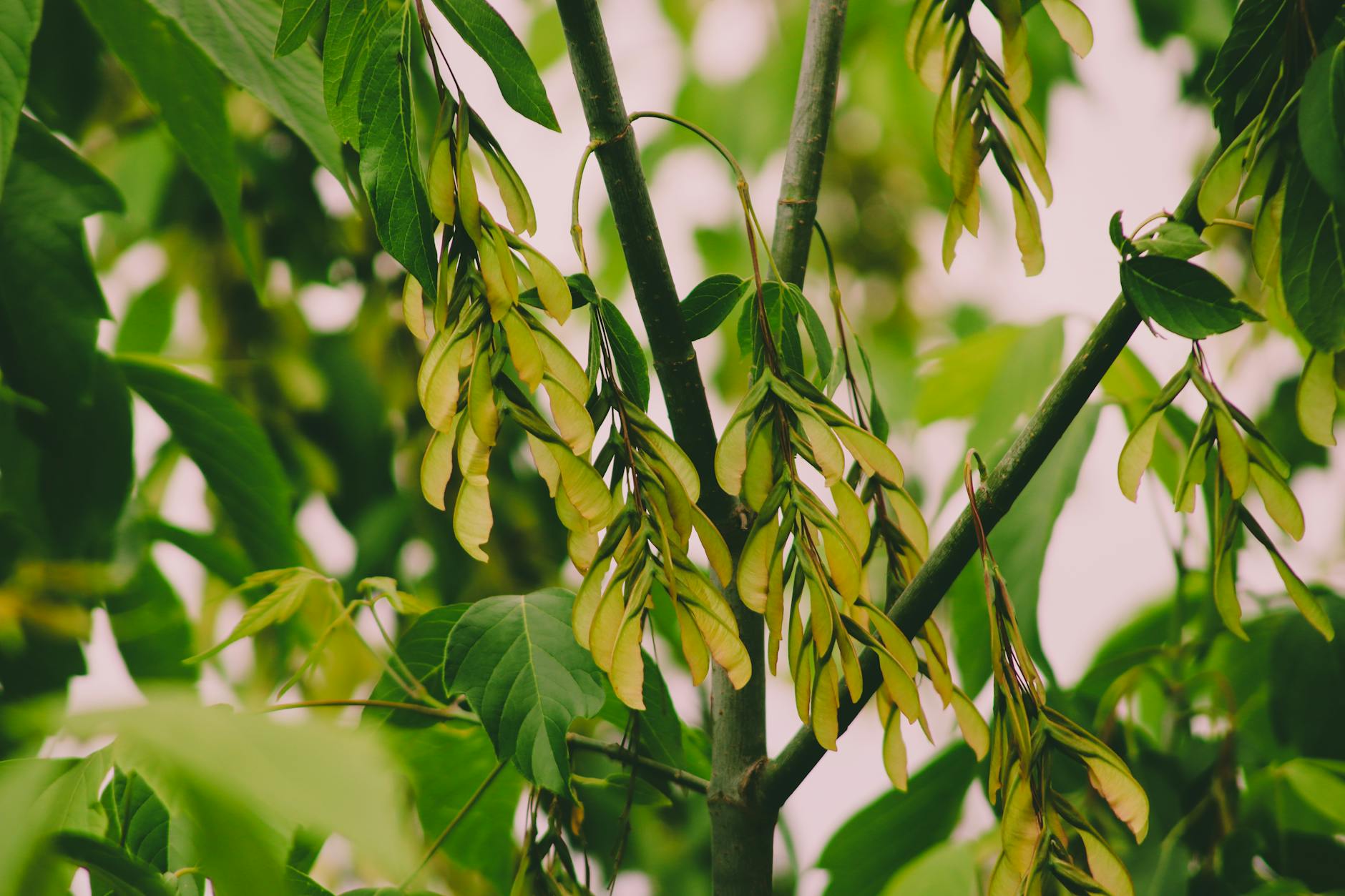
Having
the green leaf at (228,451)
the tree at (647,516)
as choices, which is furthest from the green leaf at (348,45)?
the green leaf at (228,451)

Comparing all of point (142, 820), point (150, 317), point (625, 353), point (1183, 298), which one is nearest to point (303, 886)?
point (142, 820)

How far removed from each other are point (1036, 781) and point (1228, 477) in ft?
0.29

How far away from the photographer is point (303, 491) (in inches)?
34.2

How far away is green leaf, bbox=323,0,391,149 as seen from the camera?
0.26 meters

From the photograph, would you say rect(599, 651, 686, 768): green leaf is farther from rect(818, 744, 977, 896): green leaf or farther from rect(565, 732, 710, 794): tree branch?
rect(818, 744, 977, 896): green leaf

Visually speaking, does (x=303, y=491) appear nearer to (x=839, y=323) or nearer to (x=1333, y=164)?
(x=839, y=323)

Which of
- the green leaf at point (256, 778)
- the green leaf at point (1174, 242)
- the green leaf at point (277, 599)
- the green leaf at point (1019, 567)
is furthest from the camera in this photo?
the green leaf at point (1019, 567)

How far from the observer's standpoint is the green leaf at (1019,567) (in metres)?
0.47

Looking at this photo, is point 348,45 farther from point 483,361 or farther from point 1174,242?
point 1174,242

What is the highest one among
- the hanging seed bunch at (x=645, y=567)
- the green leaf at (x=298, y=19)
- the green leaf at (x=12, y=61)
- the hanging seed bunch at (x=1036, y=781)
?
the green leaf at (x=298, y=19)

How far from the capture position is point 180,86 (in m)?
0.40

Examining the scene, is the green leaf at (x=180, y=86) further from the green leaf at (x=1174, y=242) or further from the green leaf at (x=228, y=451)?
the green leaf at (x=1174, y=242)

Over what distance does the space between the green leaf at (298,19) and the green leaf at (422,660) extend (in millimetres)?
177

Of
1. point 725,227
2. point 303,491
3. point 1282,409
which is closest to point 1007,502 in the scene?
point 1282,409
